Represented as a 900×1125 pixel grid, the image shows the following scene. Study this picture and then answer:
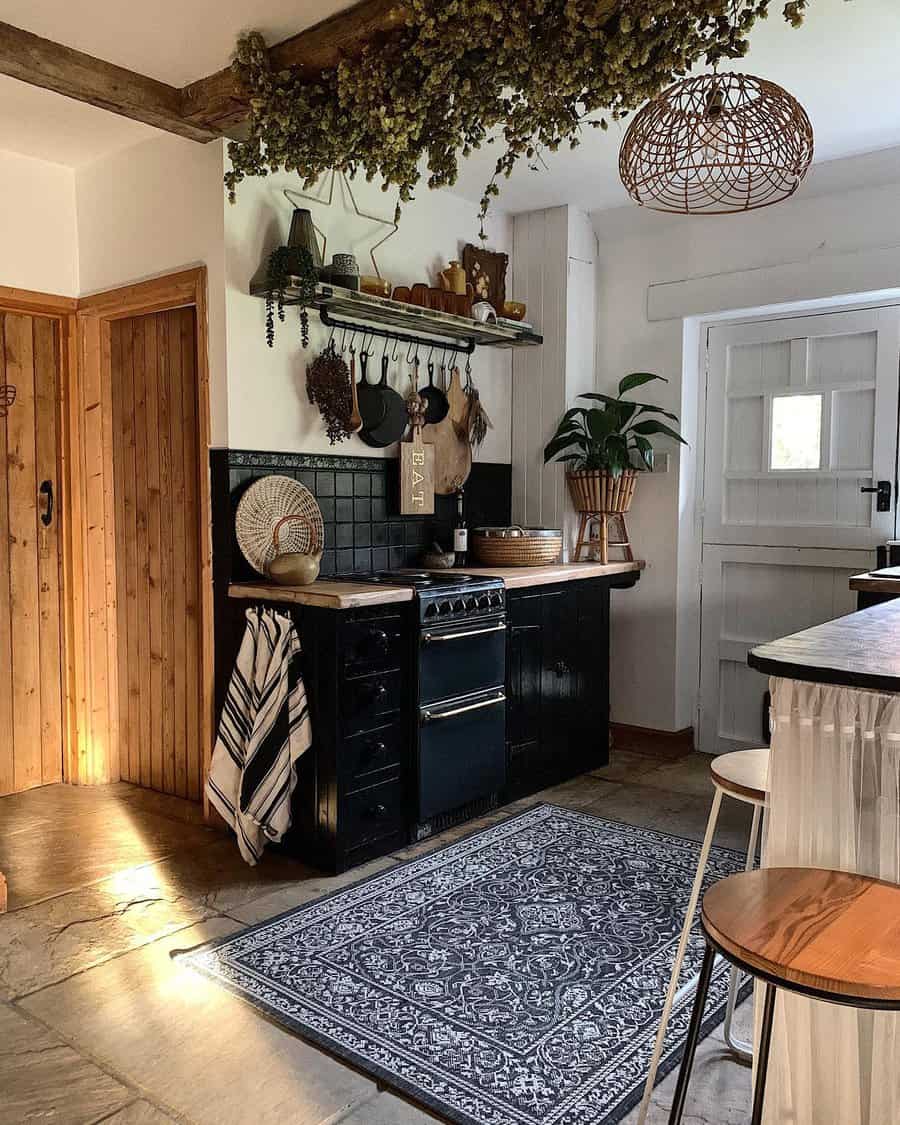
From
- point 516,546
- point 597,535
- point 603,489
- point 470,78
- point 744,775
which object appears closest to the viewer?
point 744,775

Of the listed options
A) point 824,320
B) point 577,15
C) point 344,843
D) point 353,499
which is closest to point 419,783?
point 344,843

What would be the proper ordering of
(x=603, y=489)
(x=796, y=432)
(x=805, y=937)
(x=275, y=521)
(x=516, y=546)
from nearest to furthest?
(x=805, y=937)
(x=275, y=521)
(x=516, y=546)
(x=796, y=432)
(x=603, y=489)

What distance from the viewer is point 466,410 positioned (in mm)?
4430

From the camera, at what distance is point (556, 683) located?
407 centimetres

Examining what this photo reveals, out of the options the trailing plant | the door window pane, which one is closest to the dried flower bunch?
the trailing plant

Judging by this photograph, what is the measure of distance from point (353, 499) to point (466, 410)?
0.84 m

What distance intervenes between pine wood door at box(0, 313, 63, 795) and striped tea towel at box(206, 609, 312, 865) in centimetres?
118

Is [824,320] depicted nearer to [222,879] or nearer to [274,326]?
[274,326]

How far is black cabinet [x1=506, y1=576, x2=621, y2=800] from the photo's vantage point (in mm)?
3850

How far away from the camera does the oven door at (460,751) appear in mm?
3357

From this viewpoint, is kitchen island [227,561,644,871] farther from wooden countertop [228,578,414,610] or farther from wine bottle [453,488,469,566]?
wine bottle [453,488,469,566]

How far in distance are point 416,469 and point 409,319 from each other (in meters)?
0.64

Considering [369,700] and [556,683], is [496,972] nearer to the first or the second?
[369,700]

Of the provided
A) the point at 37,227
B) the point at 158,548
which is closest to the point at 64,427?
the point at 158,548
